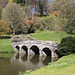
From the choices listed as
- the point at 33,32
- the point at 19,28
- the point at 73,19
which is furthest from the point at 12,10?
the point at 73,19

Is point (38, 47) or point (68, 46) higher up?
point (68, 46)

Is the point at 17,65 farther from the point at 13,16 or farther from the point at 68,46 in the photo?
the point at 13,16

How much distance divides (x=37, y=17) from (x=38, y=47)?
114 feet

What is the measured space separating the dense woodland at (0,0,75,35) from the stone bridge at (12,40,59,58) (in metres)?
4.00

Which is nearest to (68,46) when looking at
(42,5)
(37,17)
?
(37,17)

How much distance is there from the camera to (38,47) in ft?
105

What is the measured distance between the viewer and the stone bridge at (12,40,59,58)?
29.2 meters

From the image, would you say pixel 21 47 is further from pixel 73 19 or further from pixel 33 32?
pixel 33 32

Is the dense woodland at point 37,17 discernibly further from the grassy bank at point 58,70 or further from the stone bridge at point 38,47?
the grassy bank at point 58,70

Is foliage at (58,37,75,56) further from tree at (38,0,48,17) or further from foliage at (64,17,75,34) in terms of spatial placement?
tree at (38,0,48,17)

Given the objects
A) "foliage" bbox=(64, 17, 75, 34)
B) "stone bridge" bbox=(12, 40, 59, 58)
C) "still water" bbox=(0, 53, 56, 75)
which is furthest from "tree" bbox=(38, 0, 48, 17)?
"foliage" bbox=(64, 17, 75, 34)

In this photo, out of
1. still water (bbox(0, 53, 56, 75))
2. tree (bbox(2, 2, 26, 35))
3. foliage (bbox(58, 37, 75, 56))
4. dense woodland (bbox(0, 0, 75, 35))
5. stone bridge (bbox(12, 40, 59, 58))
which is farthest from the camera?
tree (bbox(2, 2, 26, 35))

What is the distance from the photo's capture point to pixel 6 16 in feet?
164

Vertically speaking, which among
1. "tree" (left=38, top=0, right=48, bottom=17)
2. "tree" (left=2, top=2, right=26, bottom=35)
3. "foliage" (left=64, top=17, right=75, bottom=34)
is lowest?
"foliage" (left=64, top=17, right=75, bottom=34)
